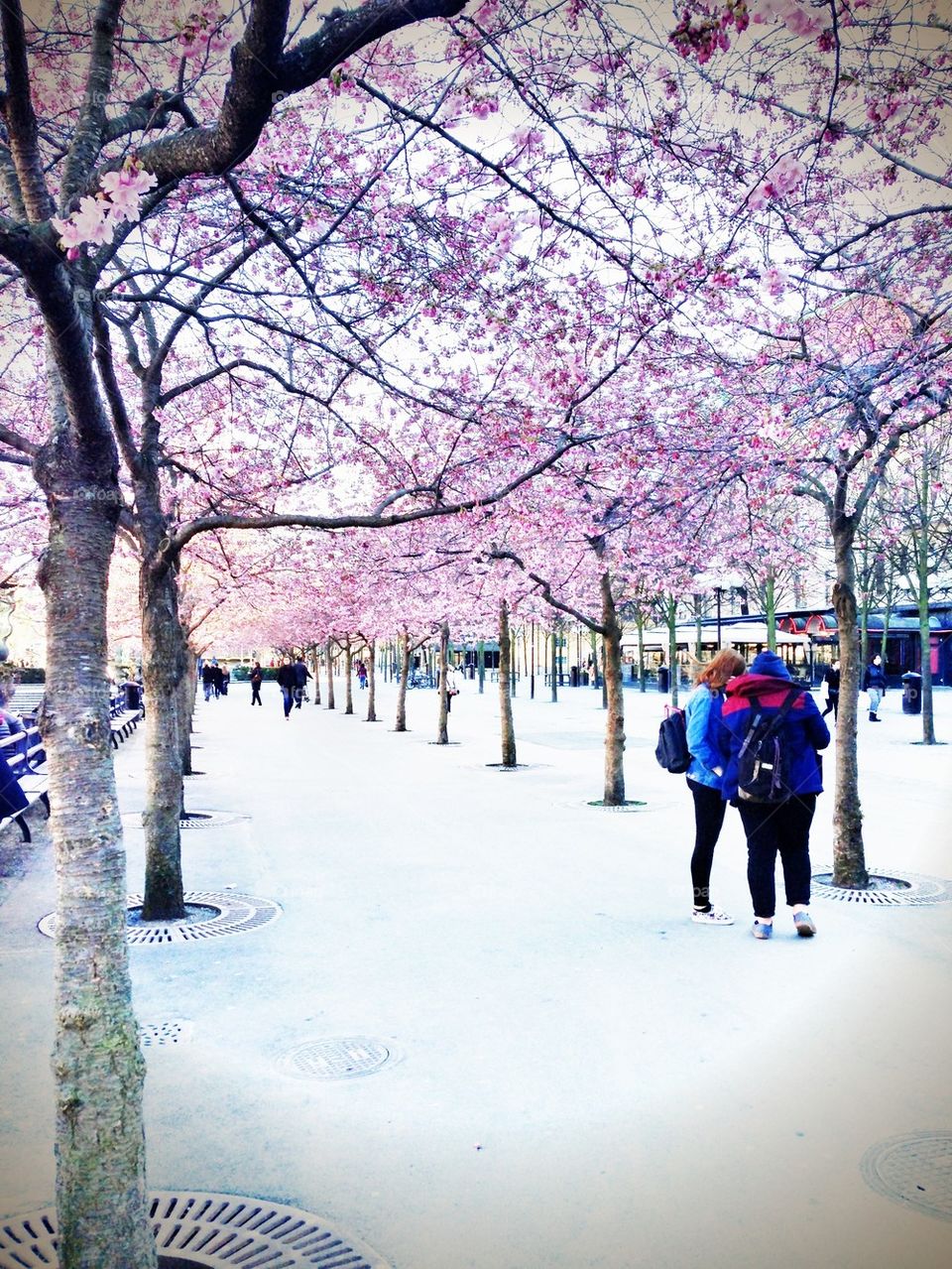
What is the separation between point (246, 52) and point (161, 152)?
63cm

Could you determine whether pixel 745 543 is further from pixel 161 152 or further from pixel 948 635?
pixel 948 635

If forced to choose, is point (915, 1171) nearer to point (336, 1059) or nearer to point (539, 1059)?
point (539, 1059)

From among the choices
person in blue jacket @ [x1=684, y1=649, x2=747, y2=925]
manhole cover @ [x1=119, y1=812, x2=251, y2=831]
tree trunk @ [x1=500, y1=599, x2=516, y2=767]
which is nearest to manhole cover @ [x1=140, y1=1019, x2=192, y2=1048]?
person in blue jacket @ [x1=684, y1=649, x2=747, y2=925]

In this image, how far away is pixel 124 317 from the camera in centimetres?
856

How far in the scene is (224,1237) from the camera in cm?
342

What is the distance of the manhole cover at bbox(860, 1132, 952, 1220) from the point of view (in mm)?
3547

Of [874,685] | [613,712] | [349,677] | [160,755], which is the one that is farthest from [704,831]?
[874,685]

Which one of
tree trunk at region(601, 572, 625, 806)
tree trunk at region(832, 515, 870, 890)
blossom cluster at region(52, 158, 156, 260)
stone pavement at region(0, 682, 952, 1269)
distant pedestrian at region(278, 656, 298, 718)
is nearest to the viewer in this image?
blossom cluster at region(52, 158, 156, 260)

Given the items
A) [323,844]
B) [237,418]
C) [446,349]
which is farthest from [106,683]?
[237,418]

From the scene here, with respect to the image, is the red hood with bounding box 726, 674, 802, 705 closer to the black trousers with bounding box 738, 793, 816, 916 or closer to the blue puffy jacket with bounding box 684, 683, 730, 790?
the blue puffy jacket with bounding box 684, 683, 730, 790

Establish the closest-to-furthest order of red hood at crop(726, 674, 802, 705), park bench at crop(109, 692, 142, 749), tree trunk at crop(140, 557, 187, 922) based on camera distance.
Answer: red hood at crop(726, 674, 802, 705) < tree trunk at crop(140, 557, 187, 922) < park bench at crop(109, 692, 142, 749)

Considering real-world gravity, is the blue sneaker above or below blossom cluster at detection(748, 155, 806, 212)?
below

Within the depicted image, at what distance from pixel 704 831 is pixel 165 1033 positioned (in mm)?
3996

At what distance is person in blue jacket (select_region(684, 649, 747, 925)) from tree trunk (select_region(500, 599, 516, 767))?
10.9 metres
